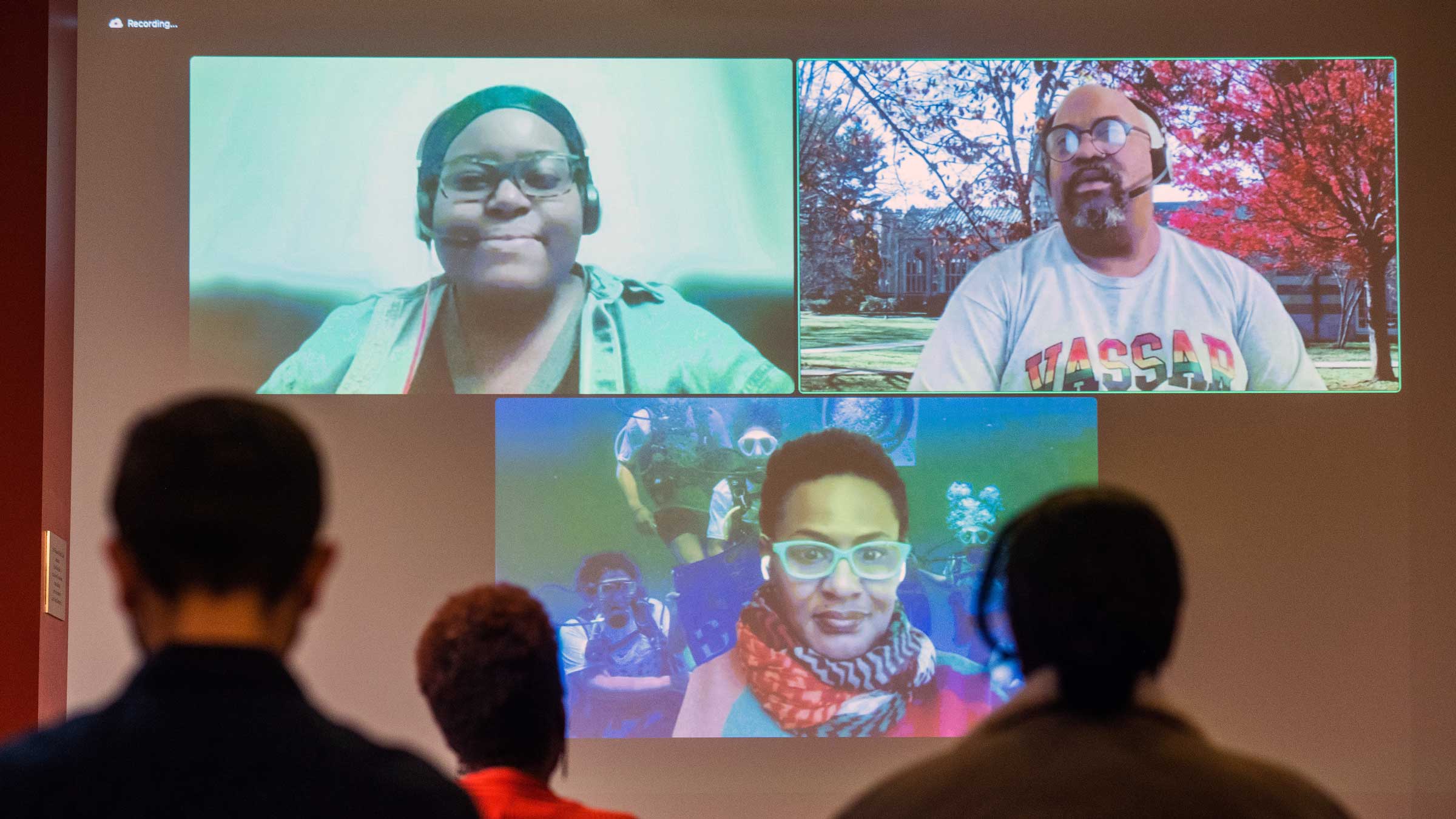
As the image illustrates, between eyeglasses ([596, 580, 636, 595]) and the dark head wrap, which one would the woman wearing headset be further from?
eyeglasses ([596, 580, 636, 595])

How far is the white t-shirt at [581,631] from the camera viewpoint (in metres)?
3.83

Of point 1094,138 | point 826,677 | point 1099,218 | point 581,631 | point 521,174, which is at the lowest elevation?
point 826,677

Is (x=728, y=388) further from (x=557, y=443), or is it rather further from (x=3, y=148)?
(x=3, y=148)

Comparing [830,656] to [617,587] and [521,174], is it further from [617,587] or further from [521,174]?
[521,174]

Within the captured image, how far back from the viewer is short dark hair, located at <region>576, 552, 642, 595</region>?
3855 millimetres

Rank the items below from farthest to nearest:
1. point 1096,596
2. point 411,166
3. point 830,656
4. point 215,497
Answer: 1. point 411,166
2. point 830,656
3. point 1096,596
4. point 215,497

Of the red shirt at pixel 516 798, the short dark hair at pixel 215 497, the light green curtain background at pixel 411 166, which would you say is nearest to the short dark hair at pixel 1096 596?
the short dark hair at pixel 215 497

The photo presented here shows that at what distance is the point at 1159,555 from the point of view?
1.16 m

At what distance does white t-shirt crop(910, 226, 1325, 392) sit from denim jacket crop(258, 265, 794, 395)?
1.77ft

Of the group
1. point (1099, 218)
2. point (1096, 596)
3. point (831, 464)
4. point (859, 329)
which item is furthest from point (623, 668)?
point (1096, 596)

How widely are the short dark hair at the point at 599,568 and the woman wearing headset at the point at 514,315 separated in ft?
1.43

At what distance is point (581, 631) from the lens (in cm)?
384

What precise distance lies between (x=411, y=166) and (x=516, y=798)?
8.32 ft

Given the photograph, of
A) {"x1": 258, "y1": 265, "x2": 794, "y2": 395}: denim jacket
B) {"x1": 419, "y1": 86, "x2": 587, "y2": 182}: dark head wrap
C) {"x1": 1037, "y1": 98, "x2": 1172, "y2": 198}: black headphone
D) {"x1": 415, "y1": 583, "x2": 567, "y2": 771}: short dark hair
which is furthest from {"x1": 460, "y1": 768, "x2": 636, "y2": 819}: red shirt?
{"x1": 1037, "y1": 98, "x2": 1172, "y2": 198}: black headphone
